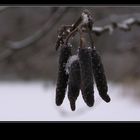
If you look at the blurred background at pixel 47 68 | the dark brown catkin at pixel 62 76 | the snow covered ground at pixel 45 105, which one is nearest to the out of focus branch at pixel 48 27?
the blurred background at pixel 47 68

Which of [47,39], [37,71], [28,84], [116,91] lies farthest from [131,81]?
[28,84]

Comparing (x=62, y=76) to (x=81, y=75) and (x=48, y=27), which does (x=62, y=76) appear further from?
(x=48, y=27)

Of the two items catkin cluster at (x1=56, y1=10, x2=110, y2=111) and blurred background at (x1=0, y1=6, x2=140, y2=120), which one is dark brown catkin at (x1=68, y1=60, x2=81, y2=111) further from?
blurred background at (x1=0, y1=6, x2=140, y2=120)

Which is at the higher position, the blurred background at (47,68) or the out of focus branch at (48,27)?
the blurred background at (47,68)

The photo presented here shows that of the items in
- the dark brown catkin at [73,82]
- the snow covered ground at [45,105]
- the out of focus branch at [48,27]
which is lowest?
the dark brown catkin at [73,82]

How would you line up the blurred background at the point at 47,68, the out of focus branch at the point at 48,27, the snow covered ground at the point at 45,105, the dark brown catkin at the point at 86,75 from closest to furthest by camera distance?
the dark brown catkin at the point at 86,75 → the out of focus branch at the point at 48,27 → the blurred background at the point at 47,68 → the snow covered ground at the point at 45,105

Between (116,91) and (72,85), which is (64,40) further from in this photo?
(116,91)

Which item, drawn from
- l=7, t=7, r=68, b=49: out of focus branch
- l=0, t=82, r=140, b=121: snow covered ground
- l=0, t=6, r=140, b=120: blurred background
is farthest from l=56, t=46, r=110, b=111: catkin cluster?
l=0, t=82, r=140, b=121: snow covered ground

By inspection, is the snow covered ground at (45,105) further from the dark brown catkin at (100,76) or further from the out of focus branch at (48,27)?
the dark brown catkin at (100,76)
